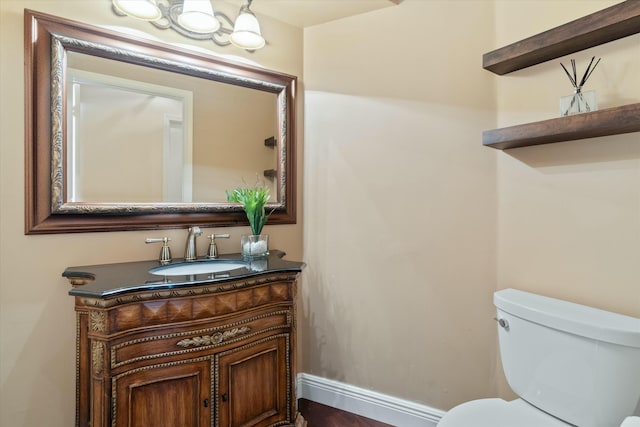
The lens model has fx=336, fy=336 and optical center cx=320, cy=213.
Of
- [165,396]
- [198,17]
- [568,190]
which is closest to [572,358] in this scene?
[568,190]

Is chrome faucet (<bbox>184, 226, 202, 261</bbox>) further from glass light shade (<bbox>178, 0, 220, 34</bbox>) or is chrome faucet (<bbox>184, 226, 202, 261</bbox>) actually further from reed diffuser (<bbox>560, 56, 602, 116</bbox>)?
reed diffuser (<bbox>560, 56, 602, 116</bbox>)

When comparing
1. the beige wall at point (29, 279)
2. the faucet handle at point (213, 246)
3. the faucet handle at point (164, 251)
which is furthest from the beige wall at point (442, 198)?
the beige wall at point (29, 279)

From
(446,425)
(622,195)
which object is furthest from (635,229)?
(446,425)

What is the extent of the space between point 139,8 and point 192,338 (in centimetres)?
140

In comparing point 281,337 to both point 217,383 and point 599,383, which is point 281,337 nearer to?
point 217,383

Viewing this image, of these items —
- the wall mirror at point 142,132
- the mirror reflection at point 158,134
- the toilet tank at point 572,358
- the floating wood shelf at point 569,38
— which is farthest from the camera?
the mirror reflection at point 158,134

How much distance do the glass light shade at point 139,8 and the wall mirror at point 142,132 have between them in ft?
0.35

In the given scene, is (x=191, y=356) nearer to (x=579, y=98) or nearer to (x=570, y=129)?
(x=570, y=129)

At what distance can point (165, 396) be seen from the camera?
3.91 feet

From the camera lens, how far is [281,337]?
1.49 metres

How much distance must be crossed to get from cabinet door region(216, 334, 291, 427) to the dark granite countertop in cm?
31

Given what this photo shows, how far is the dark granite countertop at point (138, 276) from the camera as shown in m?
1.09

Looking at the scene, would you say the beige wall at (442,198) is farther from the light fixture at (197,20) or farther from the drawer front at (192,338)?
the drawer front at (192,338)

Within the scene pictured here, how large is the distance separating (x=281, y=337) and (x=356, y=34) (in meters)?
1.67
